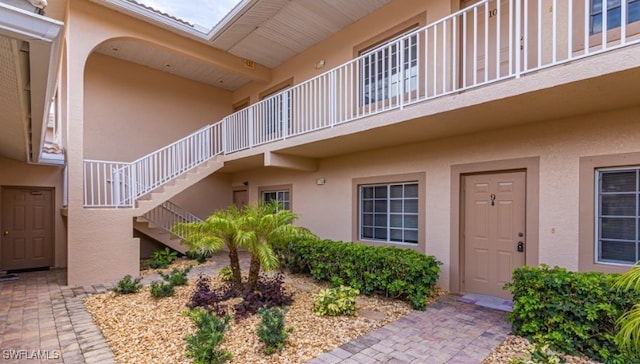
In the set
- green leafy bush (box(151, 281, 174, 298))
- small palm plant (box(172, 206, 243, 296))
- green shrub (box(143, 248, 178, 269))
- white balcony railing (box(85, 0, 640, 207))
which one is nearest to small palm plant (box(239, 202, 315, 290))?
small palm plant (box(172, 206, 243, 296))

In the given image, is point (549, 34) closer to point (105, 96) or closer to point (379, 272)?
point (379, 272)

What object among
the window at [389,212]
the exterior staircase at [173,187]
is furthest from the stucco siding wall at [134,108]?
the window at [389,212]

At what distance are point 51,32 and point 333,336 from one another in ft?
14.2

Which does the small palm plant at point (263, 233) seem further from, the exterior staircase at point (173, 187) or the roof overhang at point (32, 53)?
the exterior staircase at point (173, 187)

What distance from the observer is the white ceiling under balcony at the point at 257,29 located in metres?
7.70

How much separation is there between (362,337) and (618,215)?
415 cm

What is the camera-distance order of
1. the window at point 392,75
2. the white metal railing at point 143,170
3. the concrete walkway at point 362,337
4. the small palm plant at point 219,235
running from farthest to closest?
the white metal railing at point 143,170 → the window at point 392,75 → the small palm plant at point 219,235 → the concrete walkway at point 362,337

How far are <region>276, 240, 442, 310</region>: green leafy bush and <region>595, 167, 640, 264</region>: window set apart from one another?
2449 millimetres

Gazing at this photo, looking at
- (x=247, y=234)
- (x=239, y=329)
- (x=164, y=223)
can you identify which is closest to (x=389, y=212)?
(x=247, y=234)

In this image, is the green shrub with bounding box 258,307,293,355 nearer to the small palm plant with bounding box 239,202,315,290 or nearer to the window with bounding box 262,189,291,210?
the small palm plant with bounding box 239,202,315,290

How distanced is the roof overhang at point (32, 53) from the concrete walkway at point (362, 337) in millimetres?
3038

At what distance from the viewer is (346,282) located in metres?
6.53

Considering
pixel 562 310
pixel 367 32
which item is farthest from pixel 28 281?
pixel 562 310

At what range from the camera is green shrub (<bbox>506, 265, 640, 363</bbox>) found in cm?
369
